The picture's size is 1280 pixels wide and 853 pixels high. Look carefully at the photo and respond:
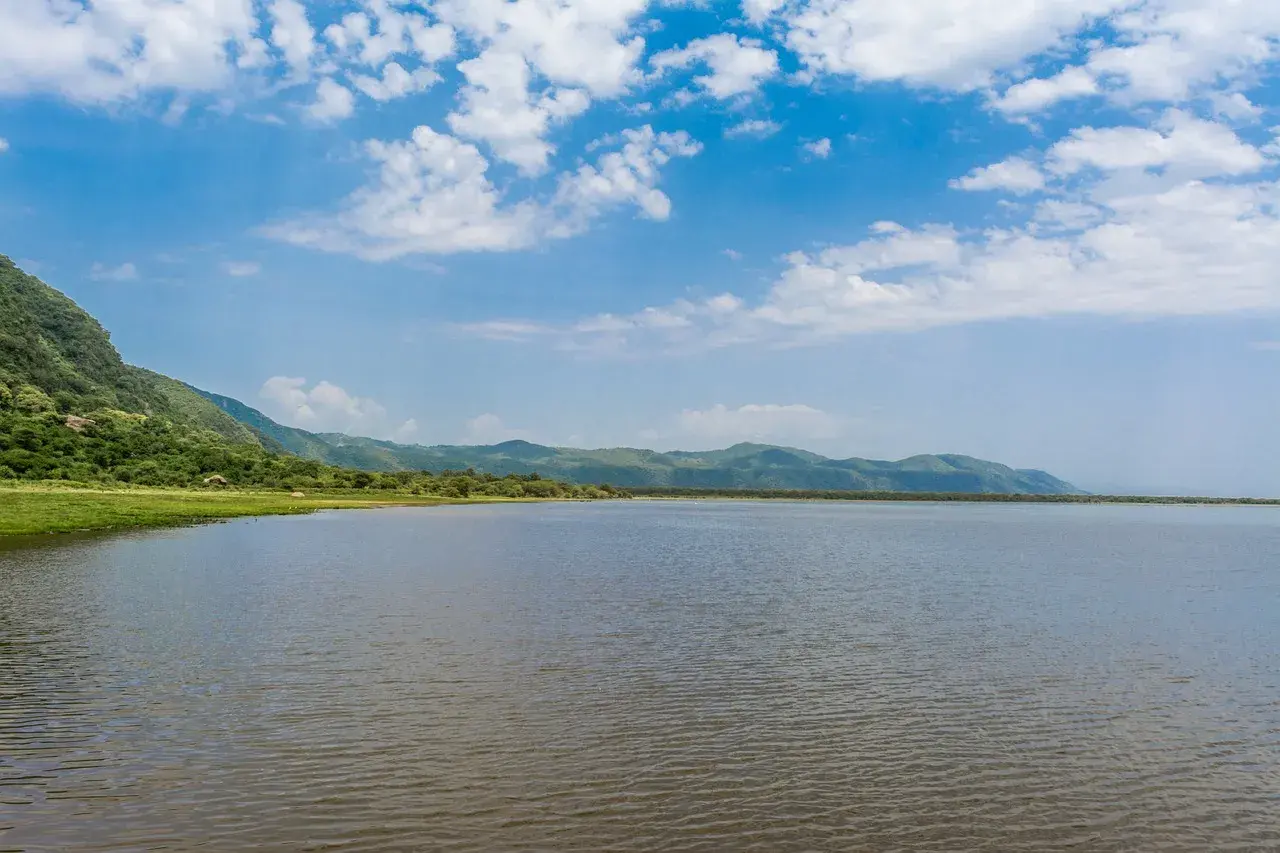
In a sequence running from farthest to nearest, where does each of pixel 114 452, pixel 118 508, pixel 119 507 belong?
pixel 114 452 → pixel 119 507 → pixel 118 508

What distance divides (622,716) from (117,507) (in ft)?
292

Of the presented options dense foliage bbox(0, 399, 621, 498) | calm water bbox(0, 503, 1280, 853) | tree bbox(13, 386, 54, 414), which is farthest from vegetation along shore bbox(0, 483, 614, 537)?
tree bbox(13, 386, 54, 414)

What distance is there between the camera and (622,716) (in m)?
22.3

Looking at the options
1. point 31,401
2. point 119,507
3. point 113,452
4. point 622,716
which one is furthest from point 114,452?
point 622,716

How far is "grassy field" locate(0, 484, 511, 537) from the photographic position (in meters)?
74.4

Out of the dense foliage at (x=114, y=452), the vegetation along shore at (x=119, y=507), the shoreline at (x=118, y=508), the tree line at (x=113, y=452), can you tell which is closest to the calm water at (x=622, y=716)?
the shoreline at (x=118, y=508)

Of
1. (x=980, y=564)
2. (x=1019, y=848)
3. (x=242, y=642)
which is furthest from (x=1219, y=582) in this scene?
(x=242, y=642)

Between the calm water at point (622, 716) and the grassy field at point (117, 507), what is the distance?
29832mm

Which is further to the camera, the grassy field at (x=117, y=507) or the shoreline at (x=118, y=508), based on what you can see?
the grassy field at (x=117, y=507)

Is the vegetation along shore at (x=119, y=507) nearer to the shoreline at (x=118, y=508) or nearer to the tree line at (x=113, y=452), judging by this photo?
the shoreline at (x=118, y=508)

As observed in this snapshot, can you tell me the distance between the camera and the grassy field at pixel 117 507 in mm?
74375

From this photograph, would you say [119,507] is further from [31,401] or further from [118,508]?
[31,401]

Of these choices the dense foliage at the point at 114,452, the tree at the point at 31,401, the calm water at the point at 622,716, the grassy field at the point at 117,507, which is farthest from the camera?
the tree at the point at 31,401

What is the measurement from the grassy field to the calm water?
97.9ft
